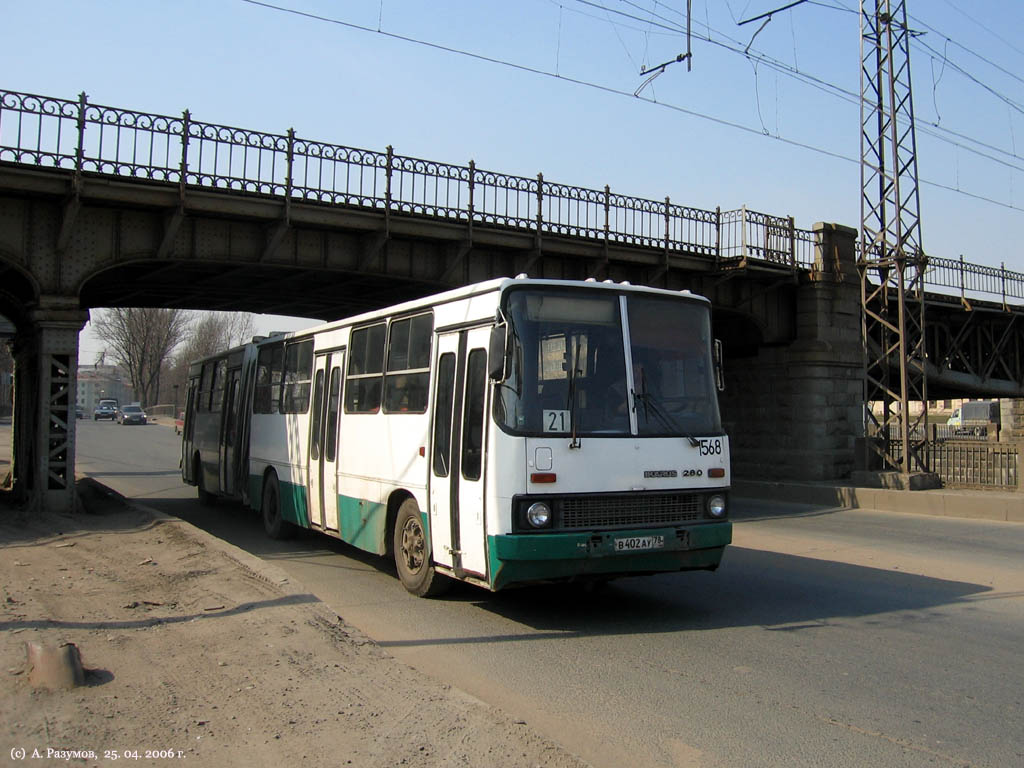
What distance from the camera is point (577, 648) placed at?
675cm

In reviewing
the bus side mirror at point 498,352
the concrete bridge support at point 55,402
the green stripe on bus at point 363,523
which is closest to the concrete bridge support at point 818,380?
the green stripe on bus at point 363,523

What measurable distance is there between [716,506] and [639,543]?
37.0 inches

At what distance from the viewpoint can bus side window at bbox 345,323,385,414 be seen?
9.74 meters

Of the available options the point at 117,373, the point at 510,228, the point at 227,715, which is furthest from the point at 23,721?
the point at 117,373

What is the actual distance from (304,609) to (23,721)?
95.9 inches

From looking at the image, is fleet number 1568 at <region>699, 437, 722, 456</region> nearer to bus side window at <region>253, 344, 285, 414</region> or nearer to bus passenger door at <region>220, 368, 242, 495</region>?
bus side window at <region>253, 344, 285, 414</region>

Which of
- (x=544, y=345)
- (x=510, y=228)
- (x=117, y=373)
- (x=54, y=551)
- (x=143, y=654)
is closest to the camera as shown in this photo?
(x=143, y=654)

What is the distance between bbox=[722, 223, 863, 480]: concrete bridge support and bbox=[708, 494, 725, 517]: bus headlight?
654 inches

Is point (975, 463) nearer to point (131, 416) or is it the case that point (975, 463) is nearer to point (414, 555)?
point (414, 555)

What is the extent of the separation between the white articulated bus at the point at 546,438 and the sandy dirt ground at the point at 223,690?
1.40 m

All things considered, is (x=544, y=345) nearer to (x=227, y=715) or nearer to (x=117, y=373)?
(x=227, y=715)

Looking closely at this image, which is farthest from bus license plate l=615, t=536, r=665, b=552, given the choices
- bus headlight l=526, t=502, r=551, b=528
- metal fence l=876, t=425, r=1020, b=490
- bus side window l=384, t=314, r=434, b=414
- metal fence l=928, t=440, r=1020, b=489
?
metal fence l=928, t=440, r=1020, b=489

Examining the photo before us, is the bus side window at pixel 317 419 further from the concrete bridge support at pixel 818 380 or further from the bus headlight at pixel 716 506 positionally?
the concrete bridge support at pixel 818 380

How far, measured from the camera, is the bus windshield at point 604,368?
23.8ft
